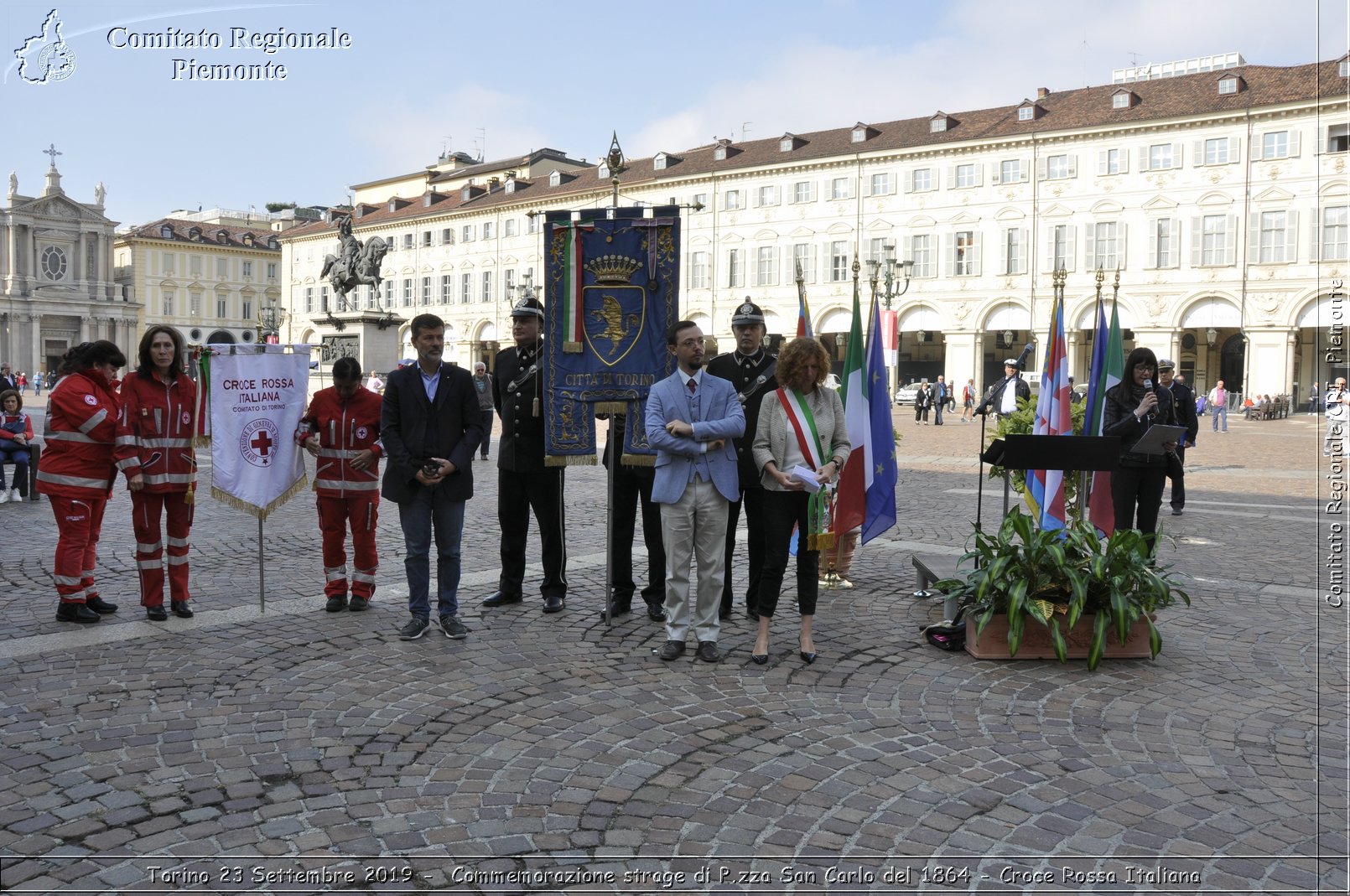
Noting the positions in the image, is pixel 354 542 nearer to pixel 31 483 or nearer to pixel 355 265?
pixel 31 483

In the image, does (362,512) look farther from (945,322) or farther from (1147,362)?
(945,322)

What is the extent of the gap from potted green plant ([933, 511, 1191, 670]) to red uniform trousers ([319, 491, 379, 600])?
3.88 metres

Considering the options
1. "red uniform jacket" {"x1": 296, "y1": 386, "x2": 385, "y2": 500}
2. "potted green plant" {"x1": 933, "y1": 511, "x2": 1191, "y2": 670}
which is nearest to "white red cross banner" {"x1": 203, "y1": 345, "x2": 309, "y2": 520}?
"red uniform jacket" {"x1": 296, "y1": 386, "x2": 385, "y2": 500}

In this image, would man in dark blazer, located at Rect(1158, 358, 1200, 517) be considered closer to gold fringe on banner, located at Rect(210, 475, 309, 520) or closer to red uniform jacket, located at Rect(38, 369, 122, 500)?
gold fringe on banner, located at Rect(210, 475, 309, 520)

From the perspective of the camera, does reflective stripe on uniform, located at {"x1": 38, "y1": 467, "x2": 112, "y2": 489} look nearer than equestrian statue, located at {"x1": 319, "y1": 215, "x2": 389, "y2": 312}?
Yes

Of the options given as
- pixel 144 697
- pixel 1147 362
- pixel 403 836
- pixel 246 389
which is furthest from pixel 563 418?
pixel 1147 362

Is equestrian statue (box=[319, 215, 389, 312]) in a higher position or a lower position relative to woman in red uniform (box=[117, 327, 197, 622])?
higher

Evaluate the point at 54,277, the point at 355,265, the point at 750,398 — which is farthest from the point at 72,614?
the point at 54,277

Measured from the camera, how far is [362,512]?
7.38 metres

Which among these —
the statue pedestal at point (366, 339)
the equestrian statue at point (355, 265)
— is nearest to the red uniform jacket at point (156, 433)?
the statue pedestal at point (366, 339)

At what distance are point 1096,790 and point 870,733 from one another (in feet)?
3.27

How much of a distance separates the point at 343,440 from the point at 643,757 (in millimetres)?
3704

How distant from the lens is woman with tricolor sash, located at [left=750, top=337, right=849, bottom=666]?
6121 mm

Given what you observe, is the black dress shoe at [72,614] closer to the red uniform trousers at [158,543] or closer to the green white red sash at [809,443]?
the red uniform trousers at [158,543]
